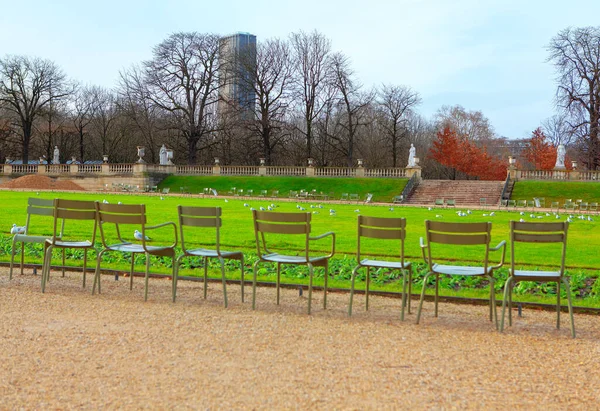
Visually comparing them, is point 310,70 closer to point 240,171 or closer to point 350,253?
point 240,171

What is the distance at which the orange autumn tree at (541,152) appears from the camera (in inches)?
2562

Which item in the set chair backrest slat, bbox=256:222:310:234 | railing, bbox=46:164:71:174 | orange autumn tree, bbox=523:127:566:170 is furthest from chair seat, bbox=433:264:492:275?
orange autumn tree, bbox=523:127:566:170

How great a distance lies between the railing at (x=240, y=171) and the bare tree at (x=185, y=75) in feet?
13.9

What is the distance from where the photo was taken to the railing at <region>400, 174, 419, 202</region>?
4222cm

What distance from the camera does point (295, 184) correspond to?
48344 mm

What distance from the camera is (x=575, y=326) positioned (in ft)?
22.3

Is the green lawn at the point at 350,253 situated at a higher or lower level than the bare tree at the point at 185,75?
lower

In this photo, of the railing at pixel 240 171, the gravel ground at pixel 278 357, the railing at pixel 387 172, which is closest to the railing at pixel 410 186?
the railing at pixel 387 172

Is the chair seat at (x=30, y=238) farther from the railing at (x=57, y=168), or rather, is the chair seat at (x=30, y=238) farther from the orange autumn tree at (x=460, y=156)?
the orange autumn tree at (x=460, y=156)

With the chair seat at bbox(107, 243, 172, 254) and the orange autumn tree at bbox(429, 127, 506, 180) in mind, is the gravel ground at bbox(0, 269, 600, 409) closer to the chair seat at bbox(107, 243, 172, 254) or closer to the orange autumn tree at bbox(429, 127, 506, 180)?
the chair seat at bbox(107, 243, 172, 254)

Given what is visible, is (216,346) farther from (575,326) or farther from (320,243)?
(320,243)

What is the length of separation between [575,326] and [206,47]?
5329 cm

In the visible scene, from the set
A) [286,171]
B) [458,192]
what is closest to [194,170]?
[286,171]

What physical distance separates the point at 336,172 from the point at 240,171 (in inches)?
356
